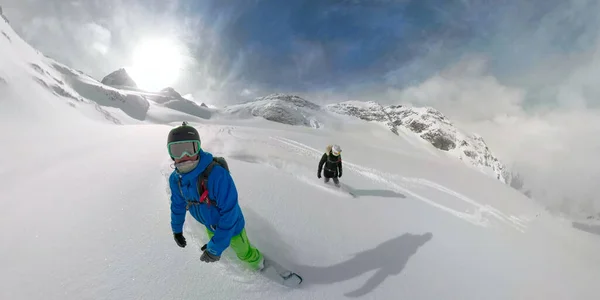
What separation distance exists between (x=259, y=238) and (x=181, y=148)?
2.43 m

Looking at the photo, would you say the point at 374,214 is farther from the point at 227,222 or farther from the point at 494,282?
the point at 227,222

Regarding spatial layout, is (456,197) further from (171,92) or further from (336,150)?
(171,92)

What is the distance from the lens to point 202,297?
357cm

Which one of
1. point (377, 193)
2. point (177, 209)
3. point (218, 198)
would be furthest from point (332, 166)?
point (218, 198)

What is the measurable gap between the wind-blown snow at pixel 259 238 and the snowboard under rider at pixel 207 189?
2.25ft

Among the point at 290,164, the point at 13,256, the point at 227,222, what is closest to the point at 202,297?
the point at 227,222

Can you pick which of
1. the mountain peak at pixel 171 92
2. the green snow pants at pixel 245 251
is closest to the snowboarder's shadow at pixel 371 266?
the green snow pants at pixel 245 251

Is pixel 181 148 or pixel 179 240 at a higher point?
pixel 181 148

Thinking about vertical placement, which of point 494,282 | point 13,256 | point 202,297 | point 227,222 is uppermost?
point 227,222

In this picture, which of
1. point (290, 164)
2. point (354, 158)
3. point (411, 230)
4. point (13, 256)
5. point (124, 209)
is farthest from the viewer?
point (354, 158)

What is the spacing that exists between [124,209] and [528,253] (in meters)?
9.96

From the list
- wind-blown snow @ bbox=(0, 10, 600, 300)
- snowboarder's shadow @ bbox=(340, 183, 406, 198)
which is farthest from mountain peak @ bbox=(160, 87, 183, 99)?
snowboarder's shadow @ bbox=(340, 183, 406, 198)

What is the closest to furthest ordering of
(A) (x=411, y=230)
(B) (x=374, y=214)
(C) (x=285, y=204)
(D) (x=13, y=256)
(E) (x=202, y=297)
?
(E) (x=202, y=297), (D) (x=13, y=256), (C) (x=285, y=204), (A) (x=411, y=230), (B) (x=374, y=214)

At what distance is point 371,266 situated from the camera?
5.03m
